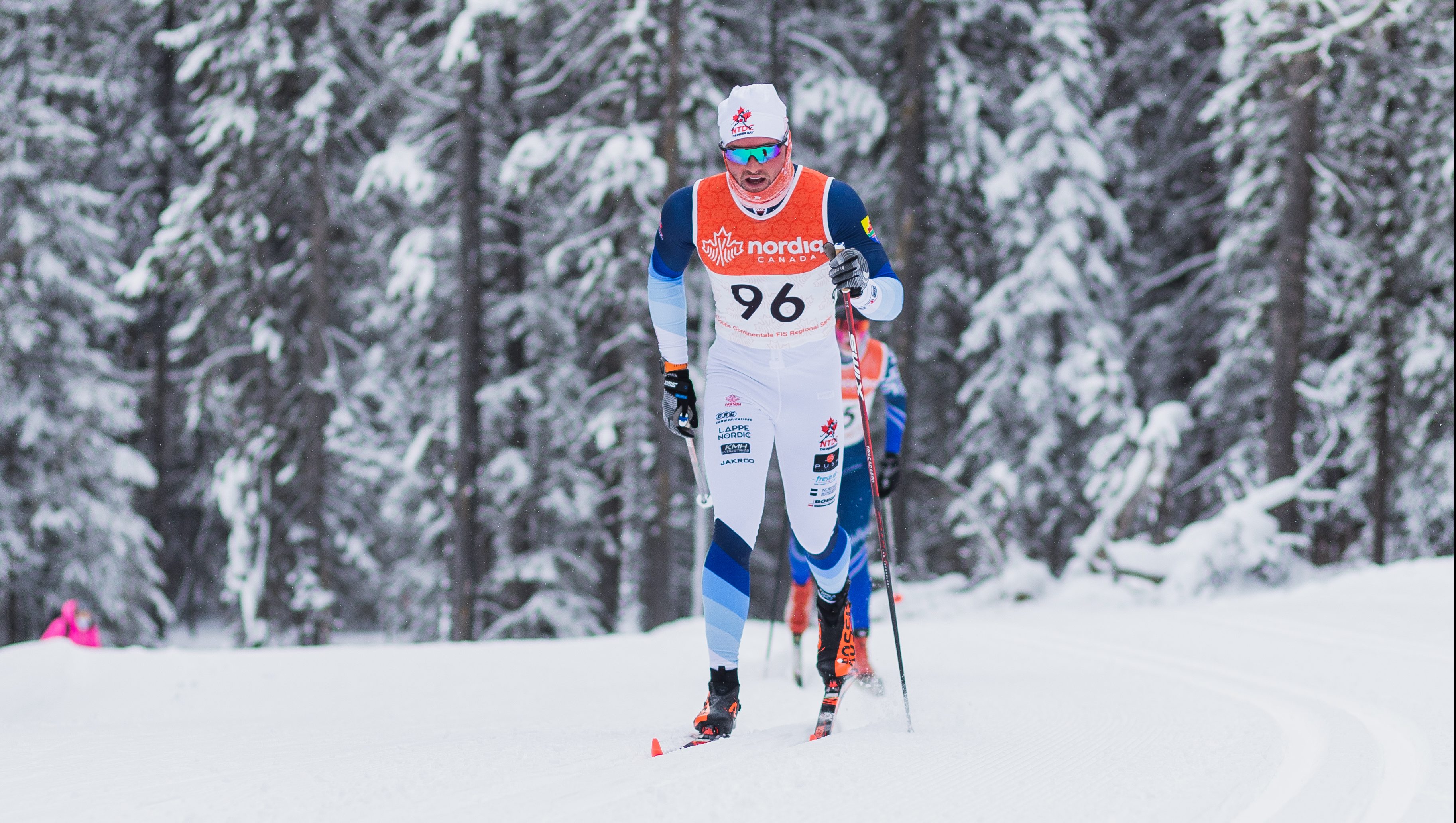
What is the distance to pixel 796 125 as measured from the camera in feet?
57.1

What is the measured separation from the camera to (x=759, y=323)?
4520 mm

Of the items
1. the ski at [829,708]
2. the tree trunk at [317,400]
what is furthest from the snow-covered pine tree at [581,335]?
the ski at [829,708]

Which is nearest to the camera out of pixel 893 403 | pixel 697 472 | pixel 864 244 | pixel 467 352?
pixel 864 244

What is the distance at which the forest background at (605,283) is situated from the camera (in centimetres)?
1581

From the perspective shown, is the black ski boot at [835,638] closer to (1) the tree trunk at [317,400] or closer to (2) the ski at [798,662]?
(2) the ski at [798,662]

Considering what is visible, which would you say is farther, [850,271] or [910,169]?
[910,169]

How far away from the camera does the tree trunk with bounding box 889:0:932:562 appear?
1712cm

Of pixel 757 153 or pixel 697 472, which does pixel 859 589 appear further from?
pixel 757 153

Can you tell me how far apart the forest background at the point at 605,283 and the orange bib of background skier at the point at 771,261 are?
10.3 metres

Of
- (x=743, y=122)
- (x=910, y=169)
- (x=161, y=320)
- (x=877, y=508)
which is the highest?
(x=910, y=169)

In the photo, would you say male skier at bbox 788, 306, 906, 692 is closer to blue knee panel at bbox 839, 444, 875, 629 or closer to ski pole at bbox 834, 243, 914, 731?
blue knee panel at bbox 839, 444, 875, 629

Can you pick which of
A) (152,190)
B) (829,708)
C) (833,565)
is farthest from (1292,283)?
(152,190)

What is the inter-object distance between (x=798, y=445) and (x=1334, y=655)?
4564 mm

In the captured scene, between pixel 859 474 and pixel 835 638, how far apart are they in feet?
5.59
